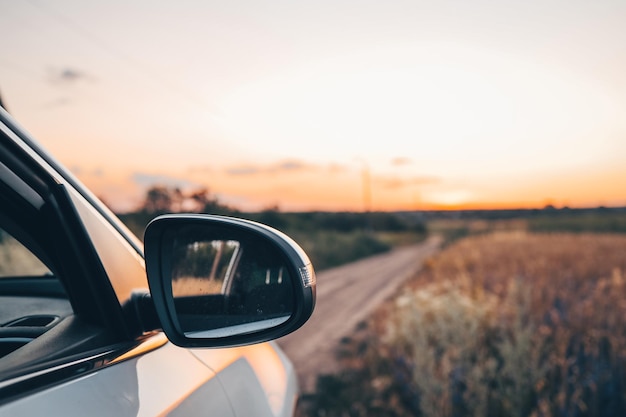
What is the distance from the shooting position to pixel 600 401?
4336 mm

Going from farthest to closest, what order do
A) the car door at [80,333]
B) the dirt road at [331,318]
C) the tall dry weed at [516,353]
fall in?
the dirt road at [331,318], the tall dry weed at [516,353], the car door at [80,333]

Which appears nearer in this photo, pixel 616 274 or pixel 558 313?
pixel 558 313

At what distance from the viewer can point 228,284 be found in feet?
4.42

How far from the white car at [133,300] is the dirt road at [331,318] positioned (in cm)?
469

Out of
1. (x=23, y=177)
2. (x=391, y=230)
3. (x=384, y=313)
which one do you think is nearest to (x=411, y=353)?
(x=384, y=313)

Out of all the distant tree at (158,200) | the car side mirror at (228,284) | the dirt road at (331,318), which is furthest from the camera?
the dirt road at (331,318)

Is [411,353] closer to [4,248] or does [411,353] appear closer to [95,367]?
[4,248]

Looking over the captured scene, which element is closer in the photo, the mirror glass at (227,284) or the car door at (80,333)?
the car door at (80,333)

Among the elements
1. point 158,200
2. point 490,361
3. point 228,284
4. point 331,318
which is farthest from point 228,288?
point 331,318

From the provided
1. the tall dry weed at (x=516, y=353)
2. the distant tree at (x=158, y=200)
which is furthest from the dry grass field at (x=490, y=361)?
the distant tree at (x=158, y=200)

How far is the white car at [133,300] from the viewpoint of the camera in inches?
39.1

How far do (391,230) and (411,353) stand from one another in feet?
209

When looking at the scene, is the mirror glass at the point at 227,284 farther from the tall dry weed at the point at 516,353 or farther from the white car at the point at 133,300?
the tall dry weed at the point at 516,353

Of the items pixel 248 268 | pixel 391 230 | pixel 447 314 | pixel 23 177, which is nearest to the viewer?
pixel 23 177
